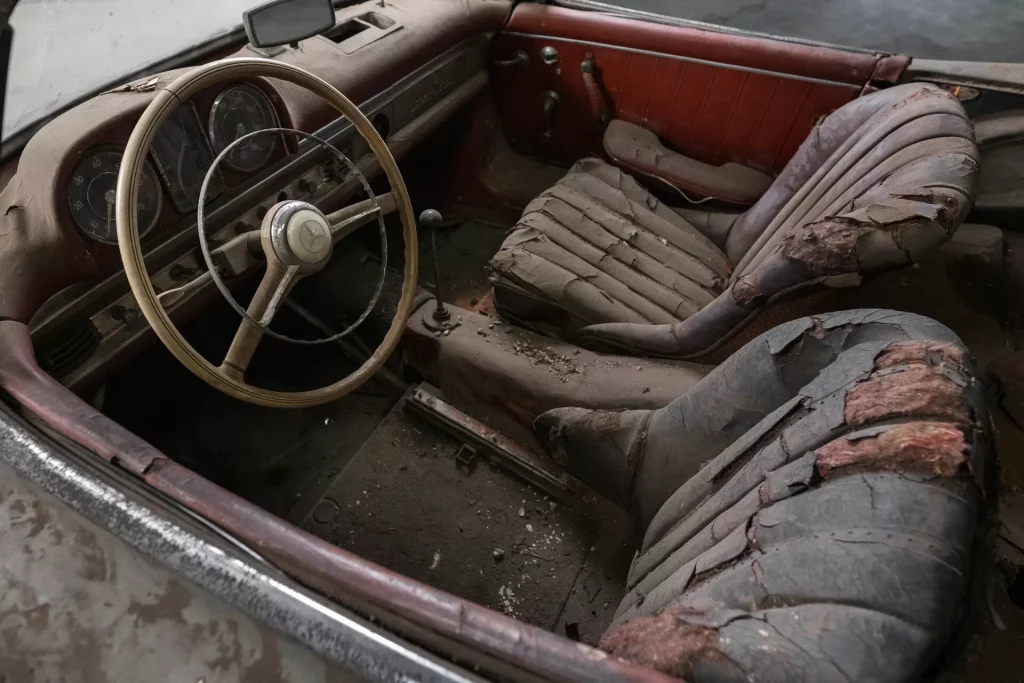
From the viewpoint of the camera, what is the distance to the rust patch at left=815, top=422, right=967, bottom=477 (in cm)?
74

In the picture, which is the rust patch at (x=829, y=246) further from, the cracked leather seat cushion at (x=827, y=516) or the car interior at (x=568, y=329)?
the cracked leather seat cushion at (x=827, y=516)

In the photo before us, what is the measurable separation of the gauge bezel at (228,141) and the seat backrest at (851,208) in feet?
3.21

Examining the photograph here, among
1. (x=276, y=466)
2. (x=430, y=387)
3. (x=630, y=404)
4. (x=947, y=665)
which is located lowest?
(x=276, y=466)

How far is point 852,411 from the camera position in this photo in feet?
2.83

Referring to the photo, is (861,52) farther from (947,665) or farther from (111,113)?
(111,113)

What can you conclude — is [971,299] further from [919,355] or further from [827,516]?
[827,516]

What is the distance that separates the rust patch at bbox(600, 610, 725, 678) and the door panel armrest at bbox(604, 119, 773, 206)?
1639 mm

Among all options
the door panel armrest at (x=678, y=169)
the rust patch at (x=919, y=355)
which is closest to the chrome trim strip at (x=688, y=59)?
the door panel armrest at (x=678, y=169)

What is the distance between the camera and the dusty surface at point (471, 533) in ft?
5.18

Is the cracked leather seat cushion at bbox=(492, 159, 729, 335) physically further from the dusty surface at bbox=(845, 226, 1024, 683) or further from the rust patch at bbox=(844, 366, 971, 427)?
the rust patch at bbox=(844, 366, 971, 427)

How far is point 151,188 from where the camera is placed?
130 centimetres

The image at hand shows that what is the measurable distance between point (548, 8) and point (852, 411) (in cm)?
196

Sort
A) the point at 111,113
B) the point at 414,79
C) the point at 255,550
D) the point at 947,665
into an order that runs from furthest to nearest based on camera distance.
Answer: the point at 414,79 < the point at 111,113 < the point at 255,550 < the point at 947,665

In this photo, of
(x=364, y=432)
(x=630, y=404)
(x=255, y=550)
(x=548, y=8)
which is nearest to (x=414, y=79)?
(x=548, y=8)
